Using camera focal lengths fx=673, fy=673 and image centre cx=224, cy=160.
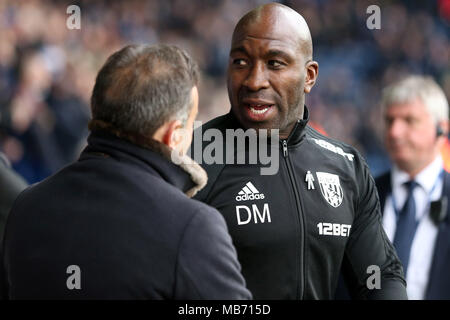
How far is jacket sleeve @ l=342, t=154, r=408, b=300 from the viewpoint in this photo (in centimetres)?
236

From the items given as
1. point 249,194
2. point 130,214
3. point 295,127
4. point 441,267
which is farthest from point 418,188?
point 130,214

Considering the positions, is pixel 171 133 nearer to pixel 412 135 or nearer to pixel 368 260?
pixel 368 260

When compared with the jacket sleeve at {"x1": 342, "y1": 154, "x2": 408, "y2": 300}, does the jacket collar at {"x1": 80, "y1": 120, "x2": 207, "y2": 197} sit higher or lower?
higher

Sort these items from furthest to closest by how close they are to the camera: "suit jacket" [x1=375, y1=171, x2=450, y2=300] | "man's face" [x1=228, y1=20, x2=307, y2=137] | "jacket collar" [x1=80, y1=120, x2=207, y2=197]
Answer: "suit jacket" [x1=375, y1=171, x2=450, y2=300] → "man's face" [x1=228, y1=20, x2=307, y2=137] → "jacket collar" [x1=80, y1=120, x2=207, y2=197]

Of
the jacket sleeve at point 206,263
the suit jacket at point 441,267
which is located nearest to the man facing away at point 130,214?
the jacket sleeve at point 206,263

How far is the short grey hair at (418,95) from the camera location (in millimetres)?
3658

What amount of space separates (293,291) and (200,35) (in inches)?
197

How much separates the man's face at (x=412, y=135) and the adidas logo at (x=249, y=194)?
158 centimetres

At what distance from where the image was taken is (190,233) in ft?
5.17

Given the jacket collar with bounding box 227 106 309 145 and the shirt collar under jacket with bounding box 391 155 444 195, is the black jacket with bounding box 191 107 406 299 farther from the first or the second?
the shirt collar under jacket with bounding box 391 155 444 195

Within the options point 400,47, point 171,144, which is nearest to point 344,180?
point 171,144

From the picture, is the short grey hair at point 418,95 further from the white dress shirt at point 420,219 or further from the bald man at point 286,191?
the bald man at point 286,191

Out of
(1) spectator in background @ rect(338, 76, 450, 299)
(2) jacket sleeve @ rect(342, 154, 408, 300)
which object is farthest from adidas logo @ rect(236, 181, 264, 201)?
(1) spectator in background @ rect(338, 76, 450, 299)

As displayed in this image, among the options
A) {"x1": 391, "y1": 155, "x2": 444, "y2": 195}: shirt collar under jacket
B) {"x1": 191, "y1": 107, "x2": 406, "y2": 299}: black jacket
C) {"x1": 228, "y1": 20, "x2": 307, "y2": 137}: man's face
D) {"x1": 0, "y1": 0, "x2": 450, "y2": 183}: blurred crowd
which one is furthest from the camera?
{"x1": 0, "y1": 0, "x2": 450, "y2": 183}: blurred crowd
